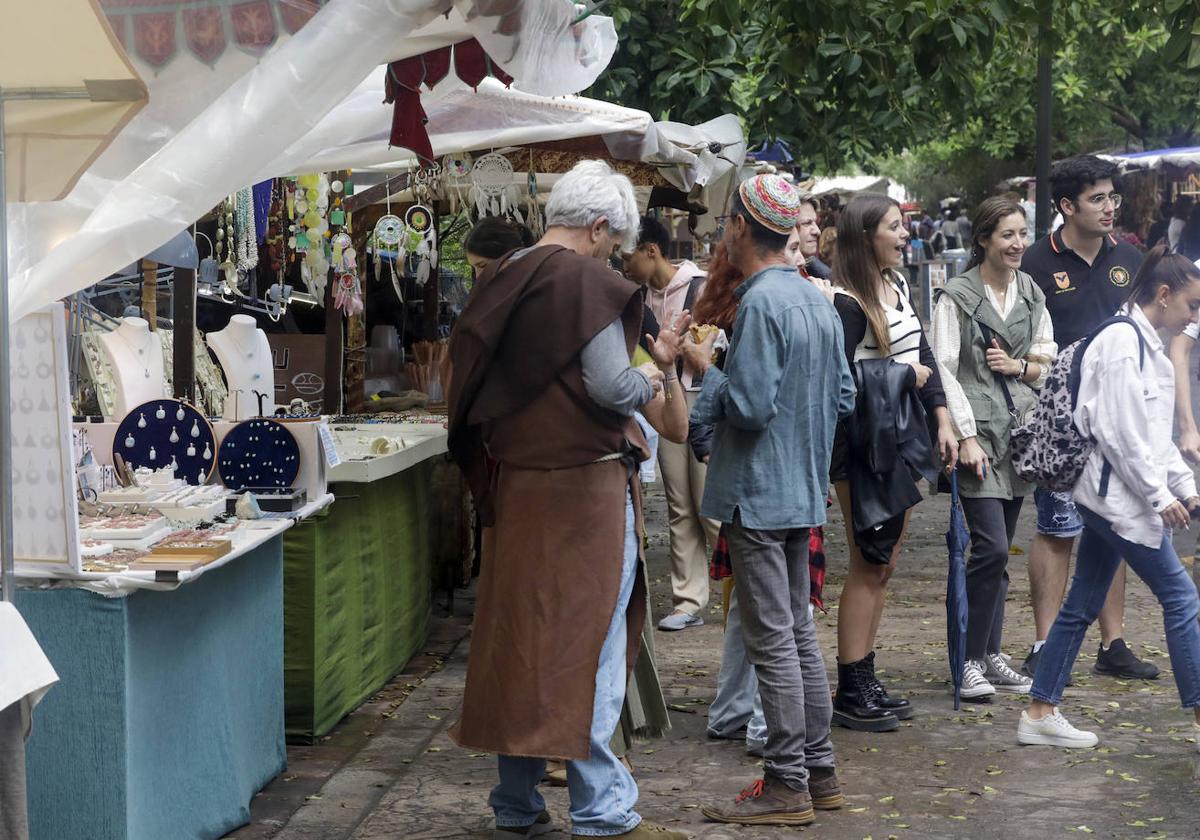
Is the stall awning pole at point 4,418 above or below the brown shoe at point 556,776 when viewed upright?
above

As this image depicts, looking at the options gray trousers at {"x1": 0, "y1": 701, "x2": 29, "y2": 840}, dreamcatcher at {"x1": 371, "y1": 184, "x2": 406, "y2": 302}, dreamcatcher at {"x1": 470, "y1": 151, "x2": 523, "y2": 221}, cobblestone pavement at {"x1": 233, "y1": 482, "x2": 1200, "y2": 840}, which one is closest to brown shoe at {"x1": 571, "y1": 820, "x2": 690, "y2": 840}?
cobblestone pavement at {"x1": 233, "y1": 482, "x2": 1200, "y2": 840}

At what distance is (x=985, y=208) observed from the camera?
6023mm

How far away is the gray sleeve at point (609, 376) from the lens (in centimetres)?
405

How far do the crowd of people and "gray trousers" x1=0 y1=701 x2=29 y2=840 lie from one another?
1445 millimetres

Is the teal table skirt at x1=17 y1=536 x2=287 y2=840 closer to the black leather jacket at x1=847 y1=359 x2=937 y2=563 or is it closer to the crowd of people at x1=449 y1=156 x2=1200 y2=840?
the crowd of people at x1=449 y1=156 x2=1200 y2=840

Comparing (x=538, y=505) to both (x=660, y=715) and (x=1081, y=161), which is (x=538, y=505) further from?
(x=1081, y=161)

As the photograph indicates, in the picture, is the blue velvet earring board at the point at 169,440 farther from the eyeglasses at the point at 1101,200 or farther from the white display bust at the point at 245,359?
the eyeglasses at the point at 1101,200

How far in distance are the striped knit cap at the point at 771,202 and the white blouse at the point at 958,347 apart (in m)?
1.43

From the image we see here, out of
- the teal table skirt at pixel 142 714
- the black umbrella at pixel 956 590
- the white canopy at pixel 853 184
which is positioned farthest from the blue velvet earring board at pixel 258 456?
the white canopy at pixel 853 184

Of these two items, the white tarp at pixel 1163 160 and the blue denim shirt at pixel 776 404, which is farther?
the white tarp at pixel 1163 160

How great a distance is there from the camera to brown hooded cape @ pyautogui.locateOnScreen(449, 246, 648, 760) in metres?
4.08

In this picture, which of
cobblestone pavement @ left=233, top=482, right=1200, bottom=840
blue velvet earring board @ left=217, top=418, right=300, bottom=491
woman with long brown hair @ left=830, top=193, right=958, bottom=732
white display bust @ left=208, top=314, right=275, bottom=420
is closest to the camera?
cobblestone pavement @ left=233, top=482, right=1200, bottom=840

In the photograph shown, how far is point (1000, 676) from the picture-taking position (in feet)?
20.7

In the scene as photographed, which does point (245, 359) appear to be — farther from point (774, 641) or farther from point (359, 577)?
point (774, 641)
